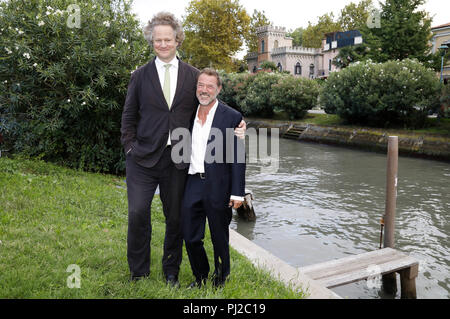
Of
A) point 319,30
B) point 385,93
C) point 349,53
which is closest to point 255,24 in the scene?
point 319,30

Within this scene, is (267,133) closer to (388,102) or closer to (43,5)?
(388,102)

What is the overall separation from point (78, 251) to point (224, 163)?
81.7 inches

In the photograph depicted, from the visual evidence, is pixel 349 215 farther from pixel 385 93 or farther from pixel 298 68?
pixel 298 68

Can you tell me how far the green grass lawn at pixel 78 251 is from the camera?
11.6 feet

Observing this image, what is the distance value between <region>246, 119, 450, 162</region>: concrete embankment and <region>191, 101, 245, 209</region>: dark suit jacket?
57.9 ft

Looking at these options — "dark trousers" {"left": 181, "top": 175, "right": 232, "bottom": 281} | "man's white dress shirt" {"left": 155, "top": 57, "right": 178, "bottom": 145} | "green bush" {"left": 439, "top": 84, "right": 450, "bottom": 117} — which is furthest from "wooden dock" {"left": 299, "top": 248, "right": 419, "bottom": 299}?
"green bush" {"left": 439, "top": 84, "right": 450, "bottom": 117}

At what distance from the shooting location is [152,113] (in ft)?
11.7

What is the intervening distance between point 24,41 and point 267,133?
2361 cm

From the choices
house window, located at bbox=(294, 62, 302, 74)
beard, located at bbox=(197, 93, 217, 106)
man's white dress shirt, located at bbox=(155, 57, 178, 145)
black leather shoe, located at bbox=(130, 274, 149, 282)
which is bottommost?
black leather shoe, located at bbox=(130, 274, 149, 282)

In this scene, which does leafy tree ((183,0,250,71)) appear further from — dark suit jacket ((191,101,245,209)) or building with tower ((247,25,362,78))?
dark suit jacket ((191,101,245,209))

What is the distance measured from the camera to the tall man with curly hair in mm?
3553

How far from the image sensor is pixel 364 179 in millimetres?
14766

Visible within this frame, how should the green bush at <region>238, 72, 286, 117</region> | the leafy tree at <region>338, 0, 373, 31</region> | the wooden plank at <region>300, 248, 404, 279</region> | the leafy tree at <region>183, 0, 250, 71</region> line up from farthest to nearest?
the leafy tree at <region>338, 0, 373, 31</region>
the leafy tree at <region>183, 0, 250, 71</region>
the green bush at <region>238, 72, 286, 117</region>
the wooden plank at <region>300, 248, 404, 279</region>
